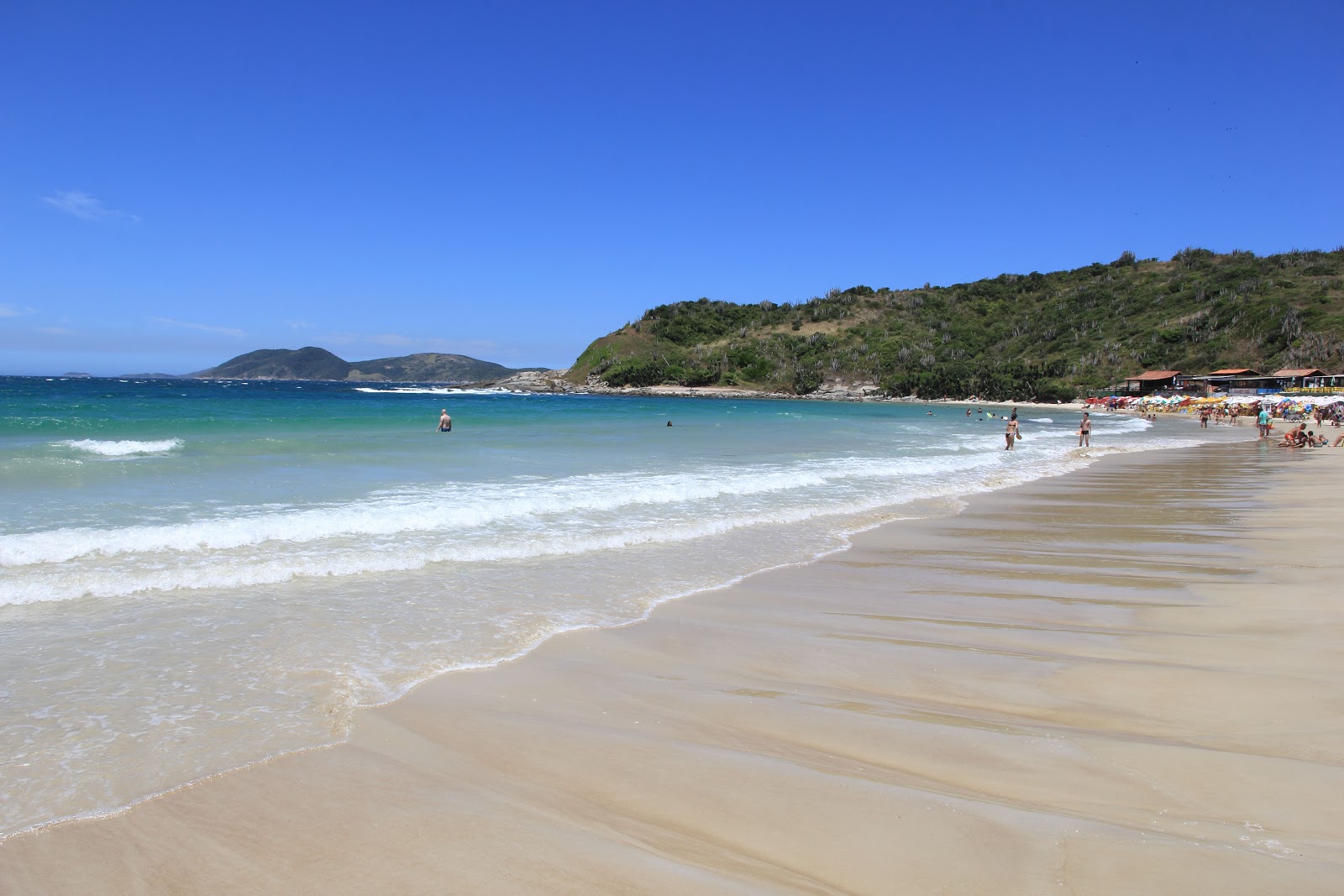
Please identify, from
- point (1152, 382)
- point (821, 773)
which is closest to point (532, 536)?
point (821, 773)

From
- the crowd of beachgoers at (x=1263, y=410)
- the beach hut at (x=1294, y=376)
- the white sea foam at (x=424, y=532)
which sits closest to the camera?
the white sea foam at (x=424, y=532)

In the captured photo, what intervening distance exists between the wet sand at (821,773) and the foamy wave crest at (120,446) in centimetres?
1858

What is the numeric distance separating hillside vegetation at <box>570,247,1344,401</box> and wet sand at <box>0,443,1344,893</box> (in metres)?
89.9

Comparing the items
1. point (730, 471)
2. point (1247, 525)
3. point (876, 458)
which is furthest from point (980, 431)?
point (1247, 525)

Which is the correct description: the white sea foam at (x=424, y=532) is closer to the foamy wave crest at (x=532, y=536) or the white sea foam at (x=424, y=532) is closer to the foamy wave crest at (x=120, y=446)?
the foamy wave crest at (x=532, y=536)

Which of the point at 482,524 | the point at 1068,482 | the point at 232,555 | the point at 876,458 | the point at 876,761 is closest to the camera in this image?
the point at 876,761

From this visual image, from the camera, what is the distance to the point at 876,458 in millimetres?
20750

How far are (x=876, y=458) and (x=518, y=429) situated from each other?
16.9m

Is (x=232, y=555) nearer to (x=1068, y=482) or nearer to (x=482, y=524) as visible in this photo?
(x=482, y=524)

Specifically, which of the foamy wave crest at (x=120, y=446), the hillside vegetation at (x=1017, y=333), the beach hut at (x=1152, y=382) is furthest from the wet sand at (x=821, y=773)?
the hillside vegetation at (x=1017, y=333)

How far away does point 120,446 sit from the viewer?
19766 mm

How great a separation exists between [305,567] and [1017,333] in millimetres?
121335

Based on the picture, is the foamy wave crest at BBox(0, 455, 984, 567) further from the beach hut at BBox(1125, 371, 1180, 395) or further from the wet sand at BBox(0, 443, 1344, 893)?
the beach hut at BBox(1125, 371, 1180, 395)

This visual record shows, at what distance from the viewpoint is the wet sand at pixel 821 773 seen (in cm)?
254
